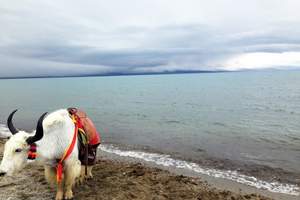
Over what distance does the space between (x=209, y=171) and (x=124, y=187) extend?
3475mm

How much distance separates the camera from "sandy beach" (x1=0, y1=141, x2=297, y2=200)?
20.1 ft

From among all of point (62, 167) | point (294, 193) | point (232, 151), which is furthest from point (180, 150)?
point (62, 167)

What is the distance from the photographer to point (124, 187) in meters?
6.61

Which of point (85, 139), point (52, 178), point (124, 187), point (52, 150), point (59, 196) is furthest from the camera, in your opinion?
point (124, 187)

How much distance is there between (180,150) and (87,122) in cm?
651

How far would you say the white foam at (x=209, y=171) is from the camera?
7.77m

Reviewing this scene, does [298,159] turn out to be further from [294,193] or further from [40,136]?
[40,136]

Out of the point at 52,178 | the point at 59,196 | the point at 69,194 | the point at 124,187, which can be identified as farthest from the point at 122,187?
the point at 52,178

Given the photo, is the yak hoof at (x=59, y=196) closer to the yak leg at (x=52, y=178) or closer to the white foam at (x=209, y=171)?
the yak leg at (x=52, y=178)

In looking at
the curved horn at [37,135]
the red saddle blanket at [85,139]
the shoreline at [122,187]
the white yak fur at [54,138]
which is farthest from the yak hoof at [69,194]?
the curved horn at [37,135]

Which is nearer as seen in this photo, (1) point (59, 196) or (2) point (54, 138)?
(2) point (54, 138)

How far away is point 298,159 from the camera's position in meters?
10.6

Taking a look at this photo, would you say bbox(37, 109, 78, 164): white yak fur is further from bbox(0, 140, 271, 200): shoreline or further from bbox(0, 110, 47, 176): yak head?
bbox(0, 140, 271, 200): shoreline

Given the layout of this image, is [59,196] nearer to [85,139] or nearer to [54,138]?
[85,139]
